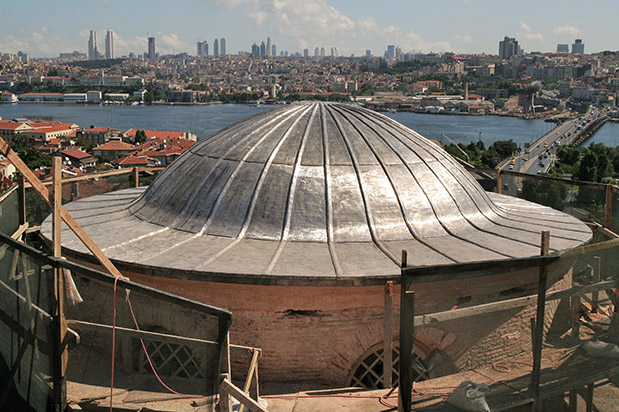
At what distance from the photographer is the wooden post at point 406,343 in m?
5.84

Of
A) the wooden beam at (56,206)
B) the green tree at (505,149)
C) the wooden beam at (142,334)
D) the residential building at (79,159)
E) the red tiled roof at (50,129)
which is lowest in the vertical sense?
the residential building at (79,159)

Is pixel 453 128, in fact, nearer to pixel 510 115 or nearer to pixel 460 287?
pixel 510 115

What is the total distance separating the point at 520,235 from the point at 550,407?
5.08 m

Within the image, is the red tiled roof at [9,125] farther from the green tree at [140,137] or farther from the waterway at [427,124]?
the waterway at [427,124]

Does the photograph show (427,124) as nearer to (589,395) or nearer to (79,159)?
(79,159)

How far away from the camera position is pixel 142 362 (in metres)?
6.71

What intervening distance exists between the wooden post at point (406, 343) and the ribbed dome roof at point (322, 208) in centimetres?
296

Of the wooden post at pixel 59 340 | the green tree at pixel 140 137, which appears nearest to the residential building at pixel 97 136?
the green tree at pixel 140 137

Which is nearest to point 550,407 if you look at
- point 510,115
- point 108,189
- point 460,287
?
point 460,287

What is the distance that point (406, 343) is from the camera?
5902mm

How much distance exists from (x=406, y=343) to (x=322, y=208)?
4.89m

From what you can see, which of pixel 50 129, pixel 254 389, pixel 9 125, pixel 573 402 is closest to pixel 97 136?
pixel 50 129

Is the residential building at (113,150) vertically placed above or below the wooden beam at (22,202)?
below

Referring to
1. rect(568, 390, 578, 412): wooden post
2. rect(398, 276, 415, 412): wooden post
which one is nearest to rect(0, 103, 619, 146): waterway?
rect(568, 390, 578, 412): wooden post
